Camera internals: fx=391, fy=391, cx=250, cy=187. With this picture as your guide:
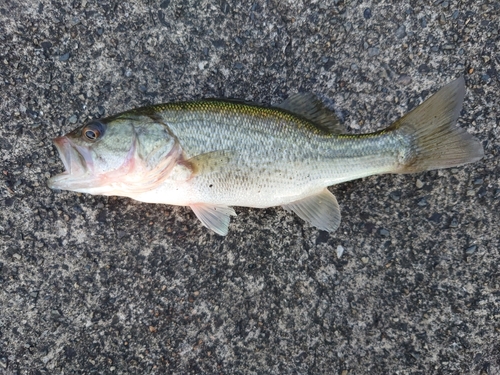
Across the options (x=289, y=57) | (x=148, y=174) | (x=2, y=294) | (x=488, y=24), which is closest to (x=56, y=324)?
(x=2, y=294)

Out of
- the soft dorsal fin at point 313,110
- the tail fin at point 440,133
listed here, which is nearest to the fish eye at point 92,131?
the soft dorsal fin at point 313,110

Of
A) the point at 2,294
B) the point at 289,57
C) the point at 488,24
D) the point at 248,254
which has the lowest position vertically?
the point at 2,294

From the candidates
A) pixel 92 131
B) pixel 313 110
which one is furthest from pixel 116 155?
pixel 313 110

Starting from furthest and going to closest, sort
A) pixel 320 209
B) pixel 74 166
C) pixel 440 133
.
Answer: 1. pixel 320 209
2. pixel 440 133
3. pixel 74 166

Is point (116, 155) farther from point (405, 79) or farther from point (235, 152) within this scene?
point (405, 79)

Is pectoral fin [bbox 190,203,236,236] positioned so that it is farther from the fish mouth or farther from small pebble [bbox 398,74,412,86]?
small pebble [bbox 398,74,412,86]

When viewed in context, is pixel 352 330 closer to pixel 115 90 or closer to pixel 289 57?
pixel 289 57

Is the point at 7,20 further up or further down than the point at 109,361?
further up
